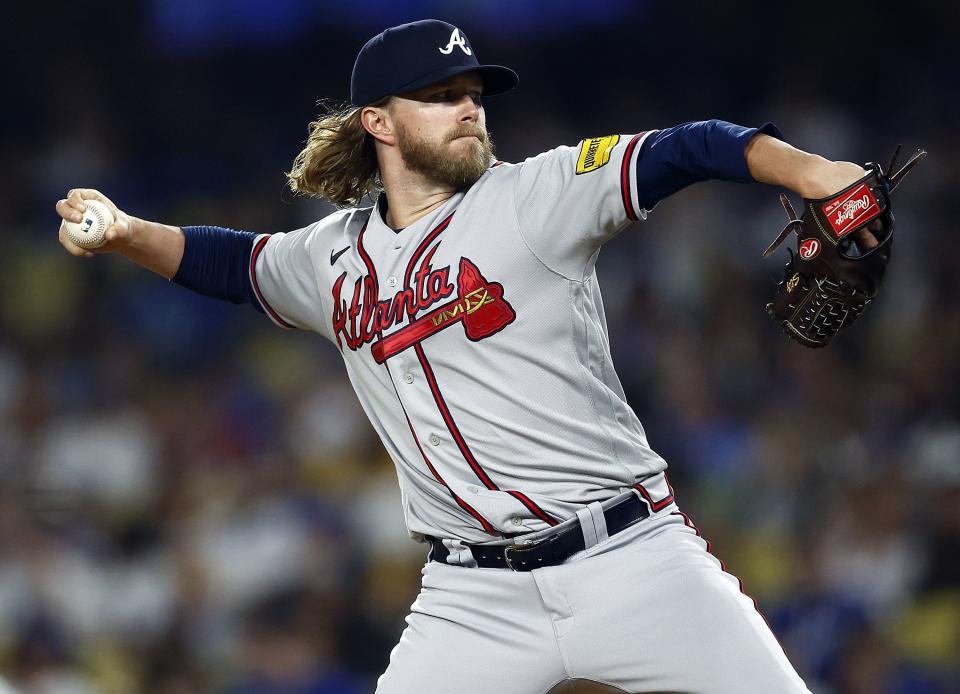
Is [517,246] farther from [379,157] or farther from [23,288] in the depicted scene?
[23,288]

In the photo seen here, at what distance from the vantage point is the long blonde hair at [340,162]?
306 centimetres

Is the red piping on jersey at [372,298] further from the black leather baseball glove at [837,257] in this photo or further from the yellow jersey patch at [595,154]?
the black leather baseball glove at [837,257]

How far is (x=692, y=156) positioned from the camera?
231cm

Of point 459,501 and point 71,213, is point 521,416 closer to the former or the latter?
point 459,501

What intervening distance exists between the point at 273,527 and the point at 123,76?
3596 mm

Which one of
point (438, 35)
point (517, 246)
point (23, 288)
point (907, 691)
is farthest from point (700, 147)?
point (23, 288)

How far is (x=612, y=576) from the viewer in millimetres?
2488

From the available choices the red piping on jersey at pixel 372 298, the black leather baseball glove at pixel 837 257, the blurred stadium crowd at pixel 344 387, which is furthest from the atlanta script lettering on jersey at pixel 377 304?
the blurred stadium crowd at pixel 344 387

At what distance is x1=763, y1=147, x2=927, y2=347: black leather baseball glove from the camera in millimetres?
2178

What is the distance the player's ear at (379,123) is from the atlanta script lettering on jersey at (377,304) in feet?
1.13

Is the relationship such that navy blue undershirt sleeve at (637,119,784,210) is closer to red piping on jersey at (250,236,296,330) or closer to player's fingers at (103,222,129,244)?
red piping on jersey at (250,236,296,330)

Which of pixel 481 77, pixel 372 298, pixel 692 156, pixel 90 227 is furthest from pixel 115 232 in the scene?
pixel 692 156

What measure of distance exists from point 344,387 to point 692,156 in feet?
13.5

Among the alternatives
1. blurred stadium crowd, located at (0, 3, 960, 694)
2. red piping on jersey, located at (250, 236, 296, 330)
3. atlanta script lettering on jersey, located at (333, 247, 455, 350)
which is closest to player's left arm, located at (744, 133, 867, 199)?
atlanta script lettering on jersey, located at (333, 247, 455, 350)
